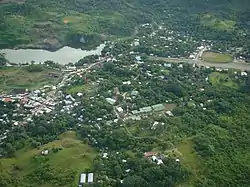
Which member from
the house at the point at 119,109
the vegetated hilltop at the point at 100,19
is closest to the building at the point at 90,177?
the house at the point at 119,109

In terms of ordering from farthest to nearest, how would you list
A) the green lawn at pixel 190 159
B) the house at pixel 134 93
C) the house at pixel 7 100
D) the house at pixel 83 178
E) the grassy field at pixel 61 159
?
the house at pixel 134 93 < the house at pixel 7 100 < the grassy field at pixel 61 159 < the green lawn at pixel 190 159 < the house at pixel 83 178

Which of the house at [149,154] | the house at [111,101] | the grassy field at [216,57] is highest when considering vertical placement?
the grassy field at [216,57]

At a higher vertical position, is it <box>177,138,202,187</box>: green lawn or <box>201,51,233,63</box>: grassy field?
<box>201,51,233,63</box>: grassy field

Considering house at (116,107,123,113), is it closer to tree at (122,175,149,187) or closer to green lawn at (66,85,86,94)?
green lawn at (66,85,86,94)

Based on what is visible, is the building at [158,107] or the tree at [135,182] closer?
the tree at [135,182]

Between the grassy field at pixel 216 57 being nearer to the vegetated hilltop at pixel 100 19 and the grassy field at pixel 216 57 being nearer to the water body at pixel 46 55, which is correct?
the vegetated hilltop at pixel 100 19

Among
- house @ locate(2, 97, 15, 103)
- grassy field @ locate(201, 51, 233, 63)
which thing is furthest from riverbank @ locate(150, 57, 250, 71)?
house @ locate(2, 97, 15, 103)

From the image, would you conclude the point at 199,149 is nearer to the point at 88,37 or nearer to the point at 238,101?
the point at 238,101
